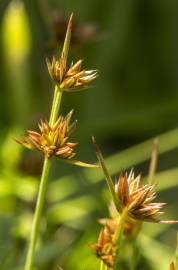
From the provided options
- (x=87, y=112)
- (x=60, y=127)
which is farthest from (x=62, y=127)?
(x=87, y=112)

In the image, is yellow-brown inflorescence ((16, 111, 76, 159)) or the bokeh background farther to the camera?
the bokeh background

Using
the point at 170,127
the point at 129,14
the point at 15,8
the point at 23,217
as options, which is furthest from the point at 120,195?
the point at 129,14

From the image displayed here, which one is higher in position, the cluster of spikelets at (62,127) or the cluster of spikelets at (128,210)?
the cluster of spikelets at (62,127)

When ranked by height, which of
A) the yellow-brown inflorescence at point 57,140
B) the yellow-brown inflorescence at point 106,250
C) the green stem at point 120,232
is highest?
the yellow-brown inflorescence at point 57,140

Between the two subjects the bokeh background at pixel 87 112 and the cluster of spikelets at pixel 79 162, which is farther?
the bokeh background at pixel 87 112

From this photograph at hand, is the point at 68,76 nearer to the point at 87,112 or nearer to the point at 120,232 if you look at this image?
the point at 120,232

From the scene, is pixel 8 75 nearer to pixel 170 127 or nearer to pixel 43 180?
pixel 170 127

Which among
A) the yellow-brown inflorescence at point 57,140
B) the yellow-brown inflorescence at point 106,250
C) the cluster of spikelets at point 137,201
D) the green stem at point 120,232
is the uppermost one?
the yellow-brown inflorescence at point 57,140
